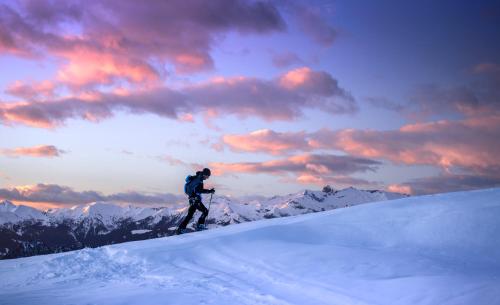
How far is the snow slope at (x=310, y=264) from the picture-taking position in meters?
8.63

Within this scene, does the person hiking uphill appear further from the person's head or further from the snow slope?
the snow slope

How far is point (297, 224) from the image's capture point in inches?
606

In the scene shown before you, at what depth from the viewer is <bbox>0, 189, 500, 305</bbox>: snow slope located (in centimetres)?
863

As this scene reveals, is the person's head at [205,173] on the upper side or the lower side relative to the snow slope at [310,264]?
upper

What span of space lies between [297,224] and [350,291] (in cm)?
653

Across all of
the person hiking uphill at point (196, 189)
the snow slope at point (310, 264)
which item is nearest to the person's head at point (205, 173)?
the person hiking uphill at point (196, 189)

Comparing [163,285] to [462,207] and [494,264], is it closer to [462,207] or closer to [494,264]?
[494,264]

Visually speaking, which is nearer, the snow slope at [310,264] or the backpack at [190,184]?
the snow slope at [310,264]

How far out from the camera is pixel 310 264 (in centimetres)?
1077

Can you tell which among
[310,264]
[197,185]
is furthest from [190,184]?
[310,264]

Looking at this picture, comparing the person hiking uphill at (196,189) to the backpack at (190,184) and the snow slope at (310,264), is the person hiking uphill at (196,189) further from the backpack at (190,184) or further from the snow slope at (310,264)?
the snow slope at (310,264)

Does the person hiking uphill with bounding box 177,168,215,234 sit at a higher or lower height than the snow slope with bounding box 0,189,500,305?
higher

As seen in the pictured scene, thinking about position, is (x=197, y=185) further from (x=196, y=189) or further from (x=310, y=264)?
(x=310, y=264)

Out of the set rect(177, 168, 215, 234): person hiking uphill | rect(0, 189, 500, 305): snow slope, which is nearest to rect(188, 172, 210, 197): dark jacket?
rect(177, 168, 215, 234): person hiking uphill
